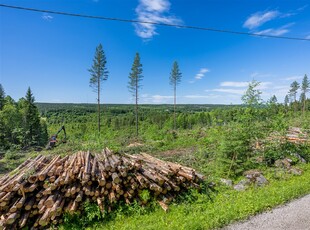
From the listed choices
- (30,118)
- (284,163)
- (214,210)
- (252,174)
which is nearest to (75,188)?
(214,210)

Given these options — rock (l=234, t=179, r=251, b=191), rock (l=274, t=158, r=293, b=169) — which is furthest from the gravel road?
rock (l=274, t=158, r=293, b=169)

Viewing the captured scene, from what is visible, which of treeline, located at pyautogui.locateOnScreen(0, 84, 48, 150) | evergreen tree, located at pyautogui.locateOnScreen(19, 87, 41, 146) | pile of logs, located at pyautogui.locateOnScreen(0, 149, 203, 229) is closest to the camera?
pile of logs, located at pyautogui.locateOnScreen(0, 149, 203, 229)

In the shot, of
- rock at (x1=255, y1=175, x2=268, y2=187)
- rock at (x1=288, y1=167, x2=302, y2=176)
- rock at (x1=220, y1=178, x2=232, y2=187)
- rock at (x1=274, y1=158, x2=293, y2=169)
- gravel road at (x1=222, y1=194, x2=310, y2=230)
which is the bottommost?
rock at (x1=220, y1=178, x2=232, y2=187)

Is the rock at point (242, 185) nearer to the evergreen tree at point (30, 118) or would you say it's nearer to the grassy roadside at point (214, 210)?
the grassy roadside at point (214, 210)

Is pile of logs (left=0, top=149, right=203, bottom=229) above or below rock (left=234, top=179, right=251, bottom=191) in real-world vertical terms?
above

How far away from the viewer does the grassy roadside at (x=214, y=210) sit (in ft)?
14.4

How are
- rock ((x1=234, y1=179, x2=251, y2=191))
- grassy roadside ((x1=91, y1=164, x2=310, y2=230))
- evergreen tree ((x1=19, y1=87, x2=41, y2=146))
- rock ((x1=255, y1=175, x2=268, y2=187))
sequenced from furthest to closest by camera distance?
evergreen tree ((x1=19, y1=87, x2=41, y2=146))
rock ((x1=255, y1=175, x2=268, y2=187))
rock ((x1=234, y1=179, x2=251, y2=191))
grassy roadside ((x1=91, y1=164, x2=310, y2=230))

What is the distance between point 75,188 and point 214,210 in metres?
3.58

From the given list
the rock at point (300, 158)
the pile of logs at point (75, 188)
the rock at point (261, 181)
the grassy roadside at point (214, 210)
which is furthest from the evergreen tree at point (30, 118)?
the rock at point (300, 158)

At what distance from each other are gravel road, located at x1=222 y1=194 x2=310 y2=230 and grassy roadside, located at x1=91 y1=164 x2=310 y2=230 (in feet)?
0.60

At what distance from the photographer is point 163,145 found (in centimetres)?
1380

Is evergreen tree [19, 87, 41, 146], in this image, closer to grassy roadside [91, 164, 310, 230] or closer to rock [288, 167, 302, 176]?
grassy roadside [91, 164, 310, 230]

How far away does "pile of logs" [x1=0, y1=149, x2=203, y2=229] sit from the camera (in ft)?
15.3

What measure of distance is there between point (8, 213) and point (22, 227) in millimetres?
470
